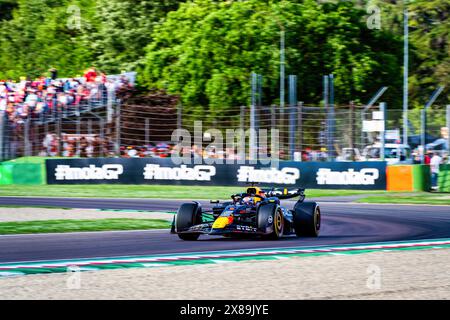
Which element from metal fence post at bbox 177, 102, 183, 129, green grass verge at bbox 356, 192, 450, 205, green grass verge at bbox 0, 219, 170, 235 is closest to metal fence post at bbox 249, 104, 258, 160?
metal fence post at bbox 177, 102, 183, 129

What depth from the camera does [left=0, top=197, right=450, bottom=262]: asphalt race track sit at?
13109mm

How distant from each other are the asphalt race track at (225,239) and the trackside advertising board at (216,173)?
24.5 ft

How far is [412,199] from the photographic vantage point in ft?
87.0

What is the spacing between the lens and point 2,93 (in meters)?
37.2

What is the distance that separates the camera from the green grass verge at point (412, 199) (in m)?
25.7

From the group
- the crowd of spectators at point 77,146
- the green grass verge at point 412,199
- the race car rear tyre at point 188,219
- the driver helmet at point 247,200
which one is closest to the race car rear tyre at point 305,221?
the driver helmet at point 247,200

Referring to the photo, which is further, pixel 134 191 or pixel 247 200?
pixel 134 191

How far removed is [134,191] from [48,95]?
291 inches

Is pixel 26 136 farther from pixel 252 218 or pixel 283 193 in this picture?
pixel 252 218

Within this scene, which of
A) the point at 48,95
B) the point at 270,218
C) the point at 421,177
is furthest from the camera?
the point at 48,95

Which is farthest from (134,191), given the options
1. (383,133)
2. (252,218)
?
(252,218)

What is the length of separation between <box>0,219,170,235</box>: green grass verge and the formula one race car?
2835 millimetres

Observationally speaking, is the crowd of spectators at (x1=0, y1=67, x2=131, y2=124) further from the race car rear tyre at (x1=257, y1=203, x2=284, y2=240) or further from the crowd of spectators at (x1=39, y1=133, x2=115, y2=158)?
the race car rear tyre at (x1=257, y1=203, x2=284, y2=240)
